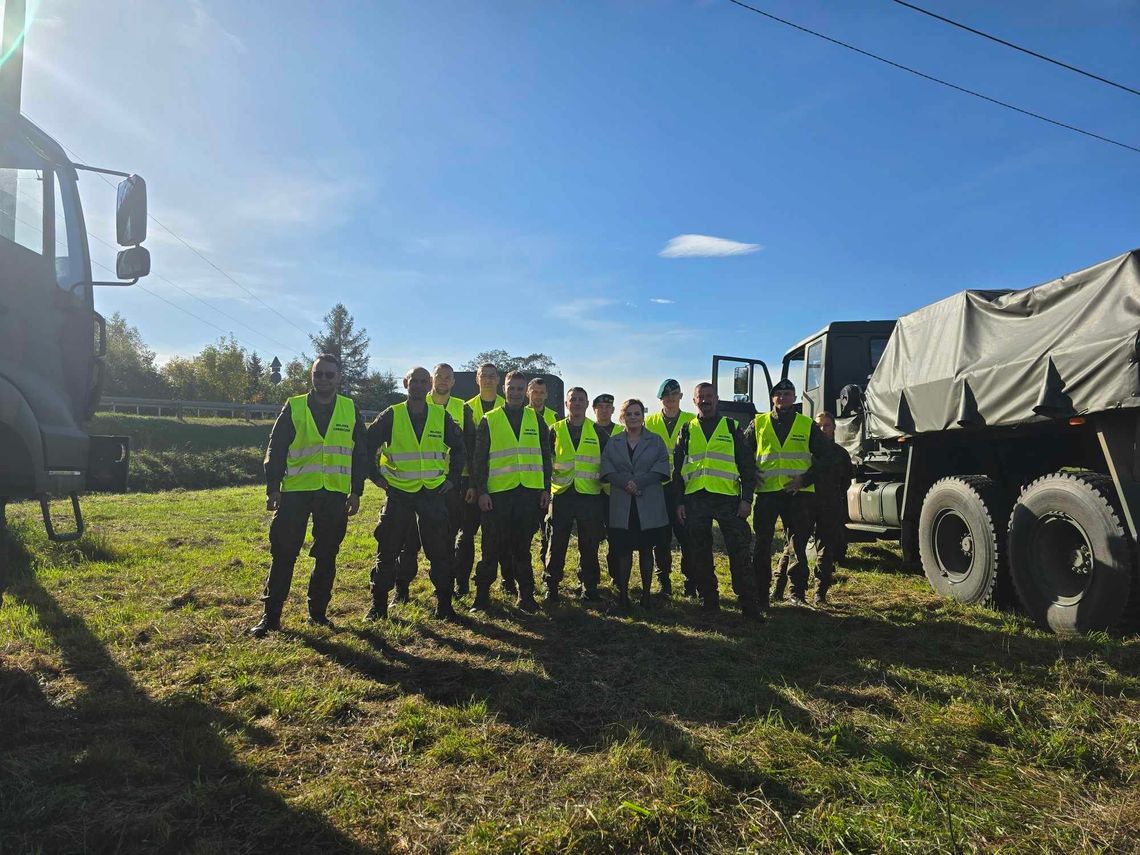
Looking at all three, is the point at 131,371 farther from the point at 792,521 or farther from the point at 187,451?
the point at 792,521

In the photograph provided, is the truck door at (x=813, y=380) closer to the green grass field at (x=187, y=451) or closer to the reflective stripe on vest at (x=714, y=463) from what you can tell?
the reflective stripe on vest at (x=714, y=463)

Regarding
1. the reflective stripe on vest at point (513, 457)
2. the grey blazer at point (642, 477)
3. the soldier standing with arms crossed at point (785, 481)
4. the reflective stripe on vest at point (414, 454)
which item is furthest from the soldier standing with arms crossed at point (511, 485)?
the soldier standing with arms crossed at point (785, 481)

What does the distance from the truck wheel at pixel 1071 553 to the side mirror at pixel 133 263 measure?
6273mm

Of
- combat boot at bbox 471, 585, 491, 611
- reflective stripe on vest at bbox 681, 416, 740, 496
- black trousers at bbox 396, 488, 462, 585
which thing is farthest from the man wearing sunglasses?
reflective stripe on vest at bbox 681, 416, 740, 496

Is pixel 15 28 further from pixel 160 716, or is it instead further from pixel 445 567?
pixel 445 567

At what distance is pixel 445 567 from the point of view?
528 centimetres

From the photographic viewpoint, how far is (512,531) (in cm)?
567

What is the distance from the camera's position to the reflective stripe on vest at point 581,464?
6.02m

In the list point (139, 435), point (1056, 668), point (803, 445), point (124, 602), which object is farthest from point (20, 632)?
point (139, 435)

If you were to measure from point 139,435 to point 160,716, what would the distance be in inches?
776

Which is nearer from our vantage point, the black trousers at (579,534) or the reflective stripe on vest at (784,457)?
the reflective stripe on vest at (784,457)

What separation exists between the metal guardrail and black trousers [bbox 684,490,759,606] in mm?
20741

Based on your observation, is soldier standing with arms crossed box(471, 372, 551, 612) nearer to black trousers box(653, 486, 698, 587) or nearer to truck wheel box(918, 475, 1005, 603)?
black trousers box(653, 486, 698, 587)

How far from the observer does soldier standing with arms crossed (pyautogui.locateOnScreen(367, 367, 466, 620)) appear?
5.21m
